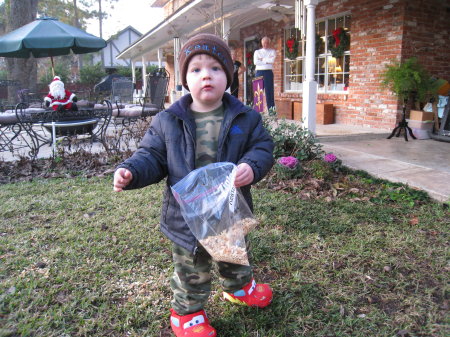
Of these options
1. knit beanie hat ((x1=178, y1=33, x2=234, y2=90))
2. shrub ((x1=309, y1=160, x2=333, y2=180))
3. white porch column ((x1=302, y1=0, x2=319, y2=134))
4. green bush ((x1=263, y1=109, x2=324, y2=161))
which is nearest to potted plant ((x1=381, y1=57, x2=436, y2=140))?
white porch column ((x1=302, y1=0, x2=319, y2=134))

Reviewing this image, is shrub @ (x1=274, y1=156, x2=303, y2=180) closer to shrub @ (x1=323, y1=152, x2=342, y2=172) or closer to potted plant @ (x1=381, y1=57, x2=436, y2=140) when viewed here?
shrub @ (x1=323, y1=152, x2=342, y2=172)

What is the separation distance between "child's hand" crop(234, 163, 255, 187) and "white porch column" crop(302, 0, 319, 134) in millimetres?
4116

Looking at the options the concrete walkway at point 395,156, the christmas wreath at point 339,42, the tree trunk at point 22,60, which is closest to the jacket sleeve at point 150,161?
the concrete walkway at point 395,156

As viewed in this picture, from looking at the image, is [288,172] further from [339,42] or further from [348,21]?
[348,21]

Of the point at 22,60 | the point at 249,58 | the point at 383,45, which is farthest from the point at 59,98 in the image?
the point at 22,60

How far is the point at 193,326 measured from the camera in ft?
5.57

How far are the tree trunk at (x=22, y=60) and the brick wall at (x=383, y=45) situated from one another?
35.0ft

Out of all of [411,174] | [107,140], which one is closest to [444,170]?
[411,174]

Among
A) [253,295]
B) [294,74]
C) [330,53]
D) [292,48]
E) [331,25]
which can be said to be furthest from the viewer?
[294,74]

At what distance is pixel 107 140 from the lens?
570cm

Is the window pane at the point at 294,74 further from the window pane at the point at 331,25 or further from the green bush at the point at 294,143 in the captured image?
the green bush at the point at 294,143

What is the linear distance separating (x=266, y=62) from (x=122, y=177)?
5.82m

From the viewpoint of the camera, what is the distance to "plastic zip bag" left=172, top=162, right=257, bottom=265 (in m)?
1.50

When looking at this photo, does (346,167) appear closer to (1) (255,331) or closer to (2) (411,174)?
(2) (411,174)
